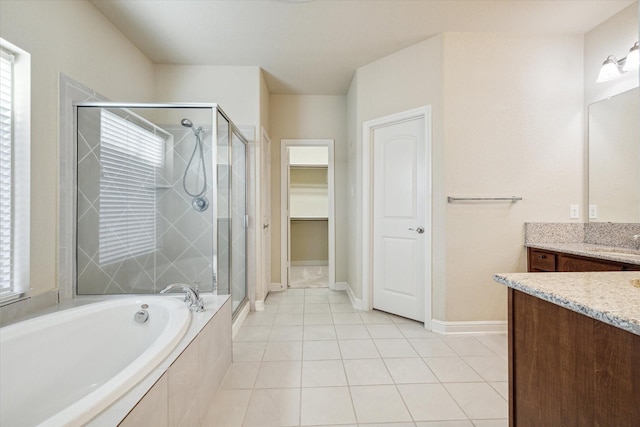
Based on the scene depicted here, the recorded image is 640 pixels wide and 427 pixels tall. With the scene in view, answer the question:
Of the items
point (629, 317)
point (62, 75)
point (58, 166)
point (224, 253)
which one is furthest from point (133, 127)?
point (629, 317)

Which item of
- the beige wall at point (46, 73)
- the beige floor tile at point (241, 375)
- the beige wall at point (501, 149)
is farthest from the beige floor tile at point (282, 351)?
the beige wall at point (46, 73)

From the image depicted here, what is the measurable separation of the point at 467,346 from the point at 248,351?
5.59ft

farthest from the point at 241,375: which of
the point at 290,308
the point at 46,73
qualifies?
the point at 46,73

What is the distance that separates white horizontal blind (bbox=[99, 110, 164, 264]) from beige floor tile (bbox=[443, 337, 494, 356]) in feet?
8.42

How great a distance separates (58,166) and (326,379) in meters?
2.12

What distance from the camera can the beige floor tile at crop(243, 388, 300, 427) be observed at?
1.32m

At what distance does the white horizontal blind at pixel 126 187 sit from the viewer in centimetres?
193

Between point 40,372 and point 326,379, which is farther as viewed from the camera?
point 326,379

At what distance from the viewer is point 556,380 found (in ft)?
2.44

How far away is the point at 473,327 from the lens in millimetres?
A: 2281

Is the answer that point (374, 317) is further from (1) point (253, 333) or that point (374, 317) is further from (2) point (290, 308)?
(1) point (253, 333)

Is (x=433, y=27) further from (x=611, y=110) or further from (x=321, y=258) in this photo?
(x=321, y=258)

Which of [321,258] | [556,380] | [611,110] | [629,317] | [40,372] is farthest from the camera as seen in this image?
[321,258]

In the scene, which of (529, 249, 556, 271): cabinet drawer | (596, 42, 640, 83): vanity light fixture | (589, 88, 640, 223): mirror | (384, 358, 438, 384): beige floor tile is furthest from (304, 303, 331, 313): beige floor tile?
(596, 42, 640, 83): vanity light fixture
